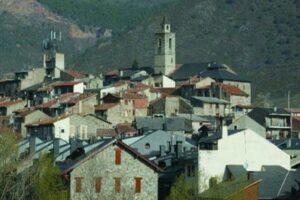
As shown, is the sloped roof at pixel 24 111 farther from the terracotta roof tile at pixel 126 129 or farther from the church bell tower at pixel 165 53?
the church bell tower at pixel 165 53

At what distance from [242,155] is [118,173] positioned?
10968mm

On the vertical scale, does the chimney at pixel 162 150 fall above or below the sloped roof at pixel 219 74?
below

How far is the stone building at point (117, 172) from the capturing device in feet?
257

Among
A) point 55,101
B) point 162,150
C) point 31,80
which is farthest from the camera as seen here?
point 31,80

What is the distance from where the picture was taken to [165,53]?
603ft

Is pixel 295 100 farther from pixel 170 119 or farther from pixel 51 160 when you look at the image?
pixel 51 160

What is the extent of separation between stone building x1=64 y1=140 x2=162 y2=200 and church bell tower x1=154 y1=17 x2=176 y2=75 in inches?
3748

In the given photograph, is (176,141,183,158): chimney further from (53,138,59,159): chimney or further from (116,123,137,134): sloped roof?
(116,123,137,134): sloped roof

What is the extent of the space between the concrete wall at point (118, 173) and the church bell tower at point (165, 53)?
9523 centimetres

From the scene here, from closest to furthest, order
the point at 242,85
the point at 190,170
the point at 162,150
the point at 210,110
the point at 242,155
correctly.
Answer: the point at 190,170 < the point at 242,155 < the point at 162,150 < the point at 210,110 < the point at 242,85

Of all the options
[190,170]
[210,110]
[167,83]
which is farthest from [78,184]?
[167,83]

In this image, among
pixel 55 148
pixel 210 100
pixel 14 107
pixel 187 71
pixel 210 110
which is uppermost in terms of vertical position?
pixel 187 71

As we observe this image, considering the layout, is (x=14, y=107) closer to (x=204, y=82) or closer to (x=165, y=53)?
(x=204, y=82)

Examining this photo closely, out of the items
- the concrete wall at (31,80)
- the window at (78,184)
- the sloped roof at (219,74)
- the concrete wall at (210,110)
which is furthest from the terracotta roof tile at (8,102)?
the window at (78,184)
